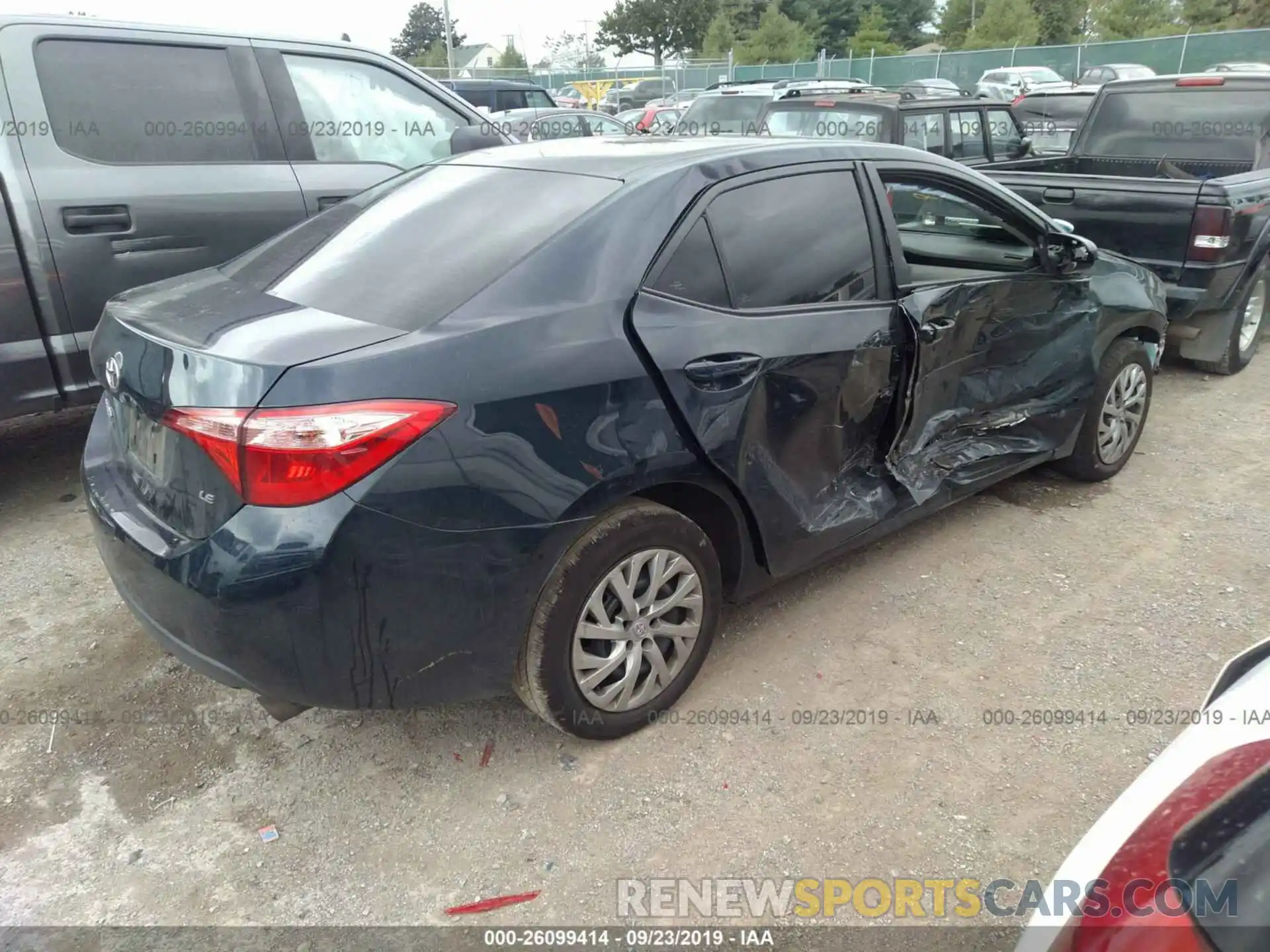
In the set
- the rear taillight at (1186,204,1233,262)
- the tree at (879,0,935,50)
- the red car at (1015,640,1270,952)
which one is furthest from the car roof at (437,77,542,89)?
the tree at (879,0,935,50)

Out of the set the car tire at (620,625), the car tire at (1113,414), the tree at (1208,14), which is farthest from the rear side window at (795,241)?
the tree at (1208,14)

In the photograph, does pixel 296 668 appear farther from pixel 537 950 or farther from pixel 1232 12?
pixel 1232 12

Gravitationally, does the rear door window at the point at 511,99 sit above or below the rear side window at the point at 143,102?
below

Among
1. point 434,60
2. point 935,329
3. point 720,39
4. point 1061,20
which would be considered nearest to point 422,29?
point 434,60

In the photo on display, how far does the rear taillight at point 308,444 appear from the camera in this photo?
2.10 m

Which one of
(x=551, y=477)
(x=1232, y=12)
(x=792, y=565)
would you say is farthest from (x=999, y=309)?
(x=1232, y=12)

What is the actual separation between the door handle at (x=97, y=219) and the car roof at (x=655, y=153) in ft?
5.54

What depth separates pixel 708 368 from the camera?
268cm

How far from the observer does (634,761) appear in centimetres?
275

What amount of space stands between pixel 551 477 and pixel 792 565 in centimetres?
111

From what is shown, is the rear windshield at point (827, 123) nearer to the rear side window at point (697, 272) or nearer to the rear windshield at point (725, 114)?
the rear windshield at point (725, 114)

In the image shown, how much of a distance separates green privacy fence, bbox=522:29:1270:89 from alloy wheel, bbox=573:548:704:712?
28.5 meters

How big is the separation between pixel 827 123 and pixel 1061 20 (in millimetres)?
41269

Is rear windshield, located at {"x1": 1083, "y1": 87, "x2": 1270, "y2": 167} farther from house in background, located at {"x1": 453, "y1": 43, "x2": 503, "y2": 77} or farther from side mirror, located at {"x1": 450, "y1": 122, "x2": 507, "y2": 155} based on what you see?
house in background, located at {"x1": 453, "y1": 43, "x2": 503, "y2": 77}
